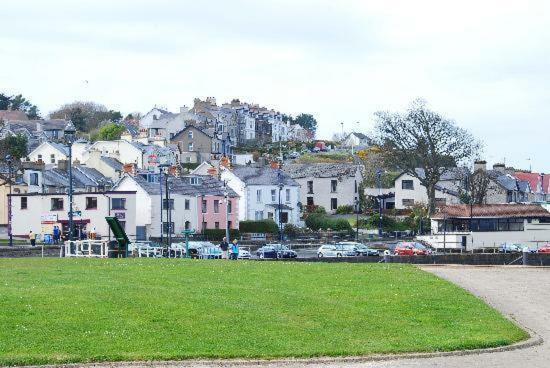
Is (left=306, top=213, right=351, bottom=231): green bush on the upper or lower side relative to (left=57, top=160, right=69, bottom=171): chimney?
lower

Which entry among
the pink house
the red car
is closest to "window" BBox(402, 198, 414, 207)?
the pink house

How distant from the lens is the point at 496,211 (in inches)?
3878

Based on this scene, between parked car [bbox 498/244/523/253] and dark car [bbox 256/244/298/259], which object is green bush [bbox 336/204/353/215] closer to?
parked car [bbox 498/244/523/253]

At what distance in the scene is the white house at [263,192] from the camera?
399 ft

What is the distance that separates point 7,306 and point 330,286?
14.0 meters

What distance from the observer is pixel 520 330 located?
31.8 metres

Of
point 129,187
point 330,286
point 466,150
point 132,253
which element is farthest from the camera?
point 466,150

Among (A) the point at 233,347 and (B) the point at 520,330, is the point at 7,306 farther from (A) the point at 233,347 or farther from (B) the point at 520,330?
(B) the point at 520,330

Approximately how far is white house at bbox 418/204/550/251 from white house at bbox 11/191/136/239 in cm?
2920

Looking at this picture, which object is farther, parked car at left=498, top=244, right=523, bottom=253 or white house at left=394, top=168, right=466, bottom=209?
white house at left=394, top=168, right=466, bottom=209

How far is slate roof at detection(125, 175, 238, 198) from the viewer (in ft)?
348

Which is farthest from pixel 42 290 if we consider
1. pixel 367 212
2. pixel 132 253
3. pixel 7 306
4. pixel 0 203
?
pixel 367 212

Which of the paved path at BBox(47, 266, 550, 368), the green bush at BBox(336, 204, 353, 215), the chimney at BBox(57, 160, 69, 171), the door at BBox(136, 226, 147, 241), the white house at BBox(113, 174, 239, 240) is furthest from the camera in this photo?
the green bush at BBox(336, 204, 353, 215)

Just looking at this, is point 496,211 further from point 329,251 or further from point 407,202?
point 407,202
